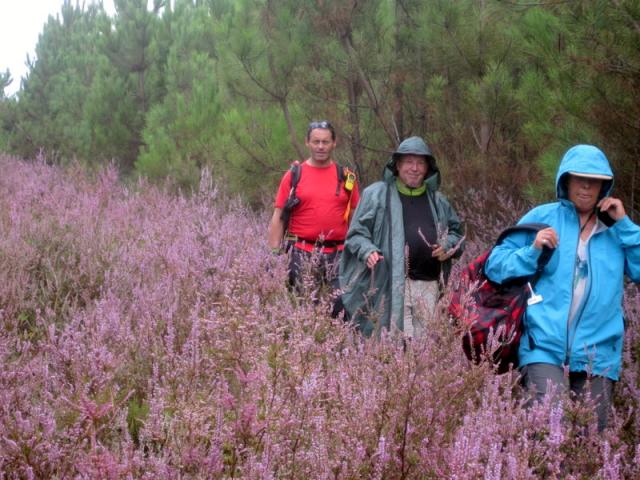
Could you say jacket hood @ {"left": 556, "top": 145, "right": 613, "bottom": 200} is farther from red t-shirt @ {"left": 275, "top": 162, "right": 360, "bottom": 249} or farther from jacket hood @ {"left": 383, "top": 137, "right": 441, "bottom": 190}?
→ red t-shirt @ {"left": 275, "top": 162, "right": 360, "bottom": 249}

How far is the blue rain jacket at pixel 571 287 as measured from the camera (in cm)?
300

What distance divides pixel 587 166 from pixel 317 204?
84.4 inches

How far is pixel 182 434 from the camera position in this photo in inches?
93.9

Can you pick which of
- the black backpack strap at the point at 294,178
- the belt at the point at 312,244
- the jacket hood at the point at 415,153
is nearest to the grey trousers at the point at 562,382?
the jacket hood at the point at 415,153

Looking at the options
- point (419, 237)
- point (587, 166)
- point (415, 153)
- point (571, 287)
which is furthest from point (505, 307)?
point (415, 153)

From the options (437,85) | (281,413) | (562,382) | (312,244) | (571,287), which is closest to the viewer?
(281,413)

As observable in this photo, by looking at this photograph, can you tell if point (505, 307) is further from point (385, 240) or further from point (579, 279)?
point (385, 240)

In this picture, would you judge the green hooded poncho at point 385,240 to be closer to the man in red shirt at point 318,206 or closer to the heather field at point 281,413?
the man in red shirt at point 318,206

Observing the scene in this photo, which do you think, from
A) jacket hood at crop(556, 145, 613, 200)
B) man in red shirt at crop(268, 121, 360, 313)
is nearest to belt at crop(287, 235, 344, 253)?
man in red shirt at crop(268, 121, 360, 313)

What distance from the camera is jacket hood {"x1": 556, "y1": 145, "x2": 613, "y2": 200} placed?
312cm

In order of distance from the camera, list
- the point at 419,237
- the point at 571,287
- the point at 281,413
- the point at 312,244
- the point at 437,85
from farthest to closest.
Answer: the point at 437,85
the point at 312,244
the point at 419,237
the point at 571,287
the point at 281,413

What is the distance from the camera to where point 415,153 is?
14.0 ft

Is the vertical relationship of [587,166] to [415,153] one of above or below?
below

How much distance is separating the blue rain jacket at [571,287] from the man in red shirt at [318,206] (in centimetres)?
188
